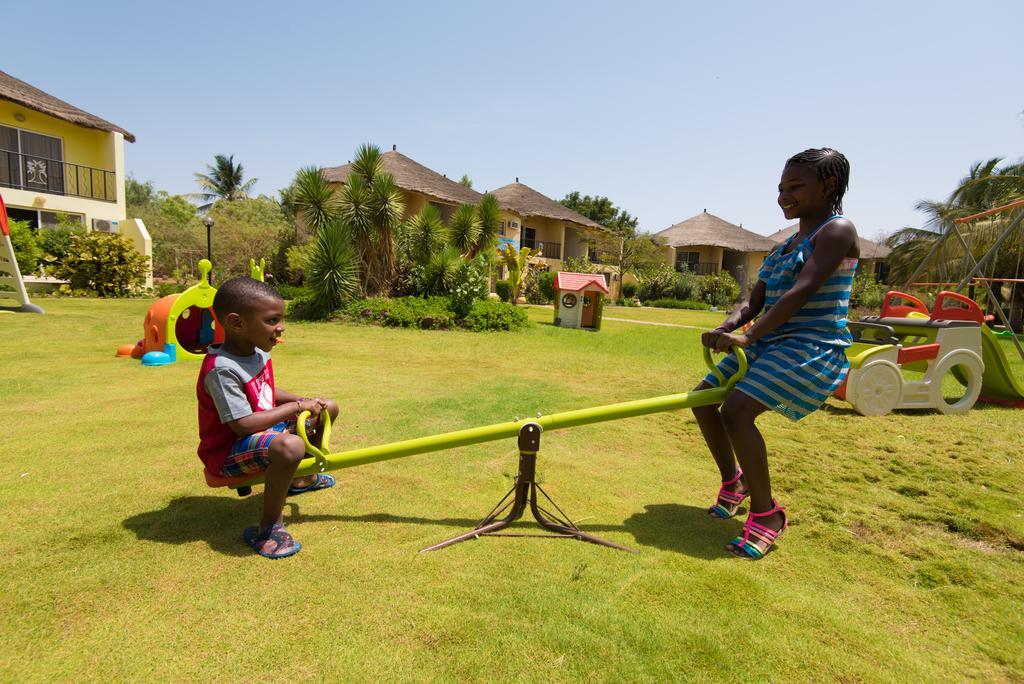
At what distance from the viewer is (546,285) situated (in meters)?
27.8

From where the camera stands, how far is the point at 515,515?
2893 millimetres

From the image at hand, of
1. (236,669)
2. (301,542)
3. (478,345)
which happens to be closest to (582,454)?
(301,542)

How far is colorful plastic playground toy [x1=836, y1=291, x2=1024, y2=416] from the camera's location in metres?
5.47

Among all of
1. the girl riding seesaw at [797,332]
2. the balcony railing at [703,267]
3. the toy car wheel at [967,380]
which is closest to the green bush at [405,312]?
the toy car wheel at [967,380]

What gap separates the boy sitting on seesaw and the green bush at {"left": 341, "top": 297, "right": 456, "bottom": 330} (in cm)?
1077

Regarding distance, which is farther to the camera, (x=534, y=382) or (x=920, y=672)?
(x=534, y=382)

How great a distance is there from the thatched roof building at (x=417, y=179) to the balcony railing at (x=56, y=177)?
8575mm

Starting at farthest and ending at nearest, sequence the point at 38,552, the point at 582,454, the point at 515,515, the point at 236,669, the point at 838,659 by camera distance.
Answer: the point at 582,454, the point at 515,515, the point at 38,552, the point at 838,659, the point at 236,669

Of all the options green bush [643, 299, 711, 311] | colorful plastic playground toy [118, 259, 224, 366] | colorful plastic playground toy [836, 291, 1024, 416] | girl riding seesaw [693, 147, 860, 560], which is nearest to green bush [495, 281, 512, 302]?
green bush [643, 299, 711, 311]

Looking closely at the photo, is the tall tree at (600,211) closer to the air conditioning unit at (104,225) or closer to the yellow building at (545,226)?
the yellow building at (545,226)

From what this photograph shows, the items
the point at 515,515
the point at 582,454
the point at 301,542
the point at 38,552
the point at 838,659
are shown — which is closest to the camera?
the point at 838,659

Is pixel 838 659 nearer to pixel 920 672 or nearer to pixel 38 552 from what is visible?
pixel 920 672

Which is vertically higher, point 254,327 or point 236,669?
point 254,327

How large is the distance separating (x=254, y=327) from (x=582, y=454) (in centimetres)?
252
